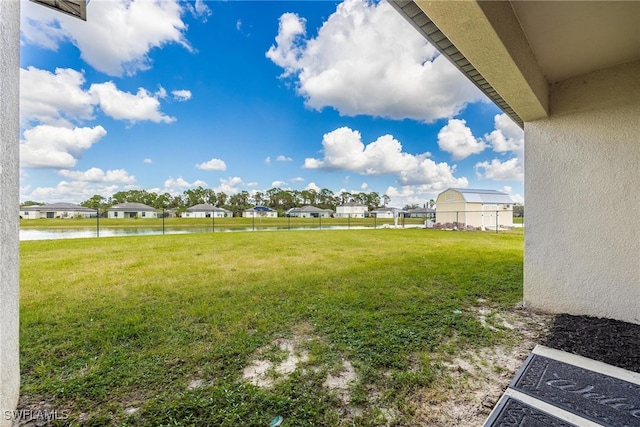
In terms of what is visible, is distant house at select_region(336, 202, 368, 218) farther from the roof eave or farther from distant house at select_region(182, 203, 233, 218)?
the roof eave

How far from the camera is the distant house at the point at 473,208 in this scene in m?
17.3

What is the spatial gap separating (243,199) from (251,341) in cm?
4586

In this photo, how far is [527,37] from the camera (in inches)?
92.1

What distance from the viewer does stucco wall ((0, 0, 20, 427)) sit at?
129 cm

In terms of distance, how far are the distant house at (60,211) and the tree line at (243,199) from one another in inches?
183

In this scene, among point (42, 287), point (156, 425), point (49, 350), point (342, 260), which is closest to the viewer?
point (156, 425)

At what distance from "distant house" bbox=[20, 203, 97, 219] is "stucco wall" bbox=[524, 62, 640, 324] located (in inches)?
1395

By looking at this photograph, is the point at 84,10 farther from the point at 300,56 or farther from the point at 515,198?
the point at 515,198

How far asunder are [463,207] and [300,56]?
13723mm

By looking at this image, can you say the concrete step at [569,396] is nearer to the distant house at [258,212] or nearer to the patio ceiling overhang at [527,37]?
the patio ceiling overhang at [527,37]

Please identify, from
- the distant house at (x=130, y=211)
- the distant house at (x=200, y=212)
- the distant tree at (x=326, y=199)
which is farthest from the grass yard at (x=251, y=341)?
the distant tree at (x=326, y=199)

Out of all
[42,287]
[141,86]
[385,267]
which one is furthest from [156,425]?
[141,86]

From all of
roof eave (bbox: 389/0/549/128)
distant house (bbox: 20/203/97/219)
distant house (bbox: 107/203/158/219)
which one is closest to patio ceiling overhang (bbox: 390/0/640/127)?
roof eave (bbox: 389/0/549/128)

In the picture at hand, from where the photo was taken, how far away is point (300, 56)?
11.3 m
